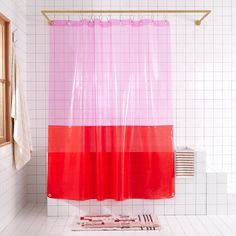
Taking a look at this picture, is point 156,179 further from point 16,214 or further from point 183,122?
point 16,214

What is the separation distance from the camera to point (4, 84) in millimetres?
4672

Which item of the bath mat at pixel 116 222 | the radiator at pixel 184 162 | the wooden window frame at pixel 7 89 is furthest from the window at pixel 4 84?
the radiator at pixel 184 162

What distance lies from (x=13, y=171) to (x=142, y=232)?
1.45 meters

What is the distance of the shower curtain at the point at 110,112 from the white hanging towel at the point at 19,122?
25 cm

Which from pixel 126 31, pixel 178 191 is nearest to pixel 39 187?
pixel 178 191

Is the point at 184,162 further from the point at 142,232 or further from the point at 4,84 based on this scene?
the point at 4,84

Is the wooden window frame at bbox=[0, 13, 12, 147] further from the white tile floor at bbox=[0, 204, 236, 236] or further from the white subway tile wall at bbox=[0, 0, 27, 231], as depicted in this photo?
the white tile floor at bbox=[0, 204, 236, 236]

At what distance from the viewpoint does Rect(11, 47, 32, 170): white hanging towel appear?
4629 millimetres

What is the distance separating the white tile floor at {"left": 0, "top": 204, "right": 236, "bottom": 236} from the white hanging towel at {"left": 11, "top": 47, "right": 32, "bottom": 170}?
0.57 m

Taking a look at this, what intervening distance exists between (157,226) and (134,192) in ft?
1.60

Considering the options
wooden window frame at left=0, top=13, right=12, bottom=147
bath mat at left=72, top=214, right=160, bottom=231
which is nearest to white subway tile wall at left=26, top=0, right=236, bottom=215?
wooden window frame at left=0, top=13, right=12, bottom=147

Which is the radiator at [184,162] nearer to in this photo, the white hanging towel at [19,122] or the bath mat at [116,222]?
the bath mat at [116,222]

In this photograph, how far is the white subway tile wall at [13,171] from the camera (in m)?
4.40

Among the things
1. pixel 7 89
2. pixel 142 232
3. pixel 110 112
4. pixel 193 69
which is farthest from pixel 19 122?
pixel 193 69
